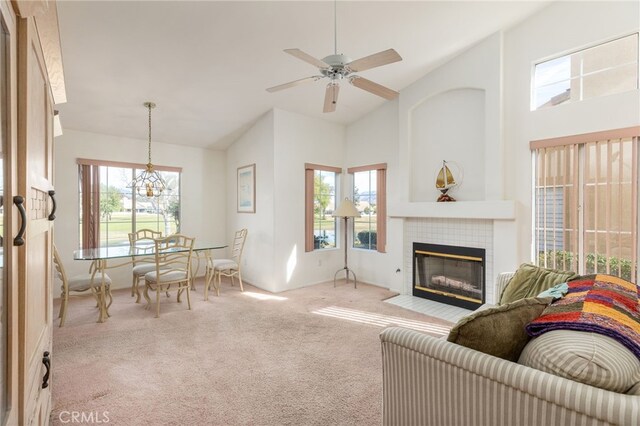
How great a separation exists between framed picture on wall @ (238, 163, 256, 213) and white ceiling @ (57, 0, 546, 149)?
1.02m

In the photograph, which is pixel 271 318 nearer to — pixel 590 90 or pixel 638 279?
pixel 638 279

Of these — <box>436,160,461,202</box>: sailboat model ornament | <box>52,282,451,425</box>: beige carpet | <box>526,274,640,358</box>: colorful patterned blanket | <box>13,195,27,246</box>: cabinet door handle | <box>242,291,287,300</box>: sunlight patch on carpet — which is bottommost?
<box>52,282,451,425</box>: beige carpet

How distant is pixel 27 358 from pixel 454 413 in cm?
147

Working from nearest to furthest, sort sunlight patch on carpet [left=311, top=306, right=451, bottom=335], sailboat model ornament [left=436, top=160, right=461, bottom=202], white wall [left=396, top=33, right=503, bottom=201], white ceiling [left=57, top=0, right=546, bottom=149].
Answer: white ceiling [left=57, top=0, right=546, bottom=149], sunlight patch on carpet [left=311, top=306, right=451, bottom=335], white wall [left=396, top=33, right=503, bottom=201], sailboat model ornament [left=436, top=160, right=461, bottom=202]

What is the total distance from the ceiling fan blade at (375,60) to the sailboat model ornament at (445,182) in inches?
93.9

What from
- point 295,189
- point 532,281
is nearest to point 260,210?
point 295,189

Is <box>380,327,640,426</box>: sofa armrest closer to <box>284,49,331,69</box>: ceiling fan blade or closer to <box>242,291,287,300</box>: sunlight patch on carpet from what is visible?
<box>284,49,331,69</box>: ceiling fan blade

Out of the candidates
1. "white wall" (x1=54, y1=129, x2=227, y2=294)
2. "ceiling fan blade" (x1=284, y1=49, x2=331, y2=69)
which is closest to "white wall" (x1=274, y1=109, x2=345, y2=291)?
"white wall" (x1=54, y1=129, x2=227, y2=294)

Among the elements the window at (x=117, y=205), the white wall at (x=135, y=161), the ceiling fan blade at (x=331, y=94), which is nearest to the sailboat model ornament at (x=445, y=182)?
the ceiling fan blade at (x=331, y=94)

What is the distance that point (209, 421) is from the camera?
1.92 meters

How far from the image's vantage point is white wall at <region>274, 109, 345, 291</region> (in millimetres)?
4852

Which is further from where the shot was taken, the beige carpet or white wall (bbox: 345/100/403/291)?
white wall (bbox: 345/100/403/291)

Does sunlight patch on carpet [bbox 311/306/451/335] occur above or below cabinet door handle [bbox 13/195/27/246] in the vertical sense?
below

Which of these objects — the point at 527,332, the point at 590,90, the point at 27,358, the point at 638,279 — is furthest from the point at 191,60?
the point at 638,279
